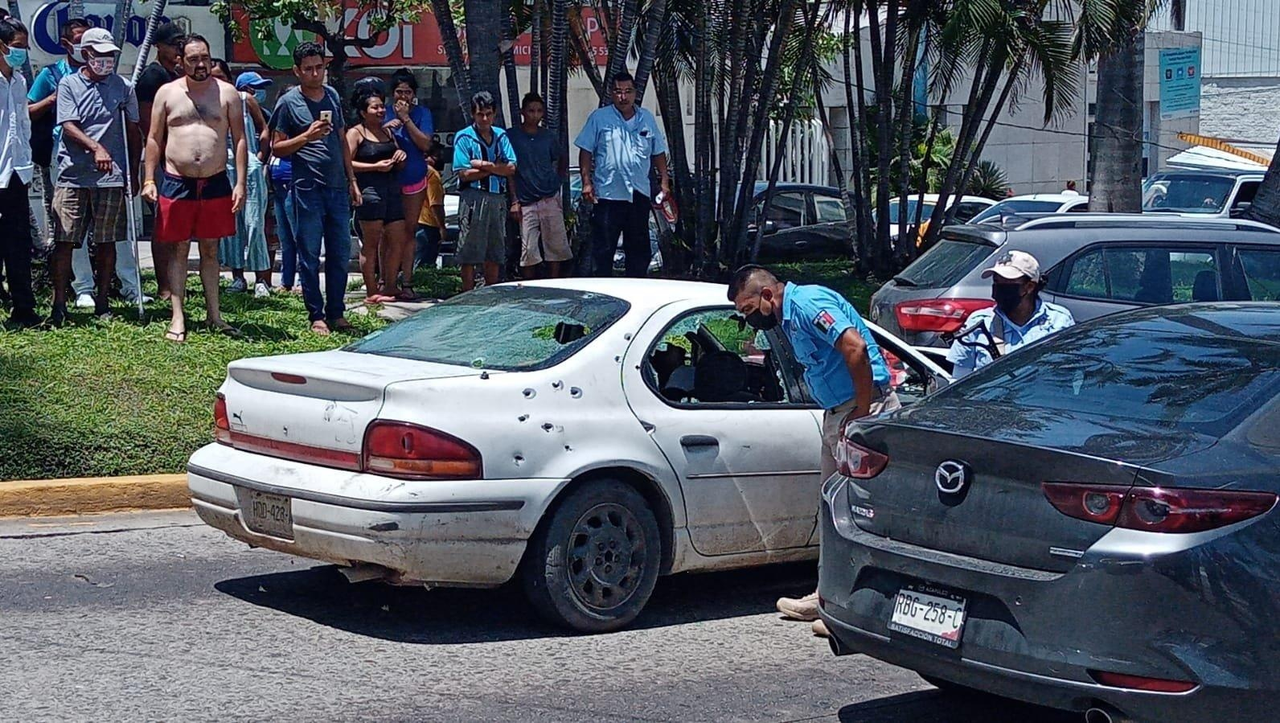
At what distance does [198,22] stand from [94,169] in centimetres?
1500

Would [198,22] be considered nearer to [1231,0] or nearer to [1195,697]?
[1195,697]

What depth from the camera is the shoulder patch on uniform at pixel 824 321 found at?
661 centimetres

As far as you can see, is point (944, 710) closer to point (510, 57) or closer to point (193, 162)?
point (193, 162)

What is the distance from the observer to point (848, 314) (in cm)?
680

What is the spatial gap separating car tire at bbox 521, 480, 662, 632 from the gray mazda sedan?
122 cm

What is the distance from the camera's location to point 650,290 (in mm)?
7254

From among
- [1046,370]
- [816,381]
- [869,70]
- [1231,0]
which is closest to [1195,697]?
[1046,370]

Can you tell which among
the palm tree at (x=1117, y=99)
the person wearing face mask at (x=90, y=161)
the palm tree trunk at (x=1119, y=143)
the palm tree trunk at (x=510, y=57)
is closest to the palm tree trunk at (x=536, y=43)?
the palm tree trunk at (x=510, y=57)

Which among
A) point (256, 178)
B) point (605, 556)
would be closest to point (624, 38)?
point (256, 178)

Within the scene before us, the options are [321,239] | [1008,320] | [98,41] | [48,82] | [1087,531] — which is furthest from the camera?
[48,82]

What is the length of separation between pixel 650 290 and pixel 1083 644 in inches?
124

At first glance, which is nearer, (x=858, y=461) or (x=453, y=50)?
(x=858, y=461)

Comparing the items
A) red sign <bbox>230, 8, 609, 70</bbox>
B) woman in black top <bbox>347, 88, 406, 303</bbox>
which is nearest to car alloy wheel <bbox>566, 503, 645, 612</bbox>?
woman in black top <bbox>347, 88, 406, 303</bbox>

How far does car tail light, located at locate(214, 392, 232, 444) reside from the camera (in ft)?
22.9
